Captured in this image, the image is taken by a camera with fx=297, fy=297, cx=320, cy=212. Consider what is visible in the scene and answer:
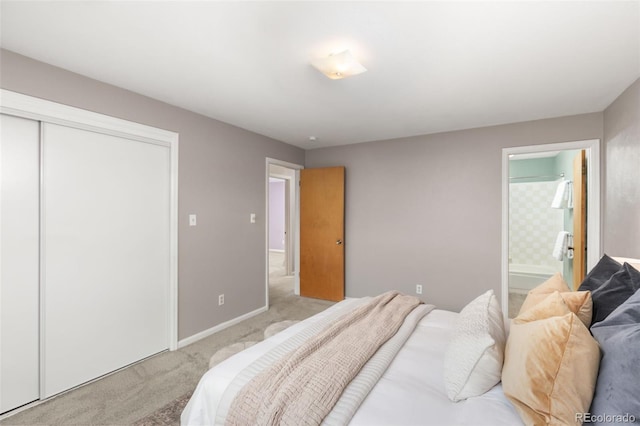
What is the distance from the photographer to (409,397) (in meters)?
1.23

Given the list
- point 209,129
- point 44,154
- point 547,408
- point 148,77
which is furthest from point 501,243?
point 44,154

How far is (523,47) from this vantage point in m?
1.85

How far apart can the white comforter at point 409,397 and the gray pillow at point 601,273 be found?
0.83m

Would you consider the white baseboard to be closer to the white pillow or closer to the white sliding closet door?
the white sliding closet door

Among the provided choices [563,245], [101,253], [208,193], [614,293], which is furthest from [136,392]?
[563,245]

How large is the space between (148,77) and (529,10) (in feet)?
8.24

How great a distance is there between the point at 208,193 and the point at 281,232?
6077mm

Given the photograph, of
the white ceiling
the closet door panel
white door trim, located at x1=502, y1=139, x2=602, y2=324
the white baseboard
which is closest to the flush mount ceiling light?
the white ceiling

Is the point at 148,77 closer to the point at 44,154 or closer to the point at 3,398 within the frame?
the point at 44,154

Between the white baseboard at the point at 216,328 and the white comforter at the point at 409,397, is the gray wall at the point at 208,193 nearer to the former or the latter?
the white baseboard at the point at 216,328

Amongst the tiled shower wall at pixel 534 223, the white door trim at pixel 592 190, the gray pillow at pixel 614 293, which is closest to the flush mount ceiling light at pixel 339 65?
the gray pillow at pixel 614 293

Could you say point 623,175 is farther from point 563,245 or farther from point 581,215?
point 563,245

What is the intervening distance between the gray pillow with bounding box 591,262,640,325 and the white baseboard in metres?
3.16

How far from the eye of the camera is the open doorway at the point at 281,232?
4629 mm
